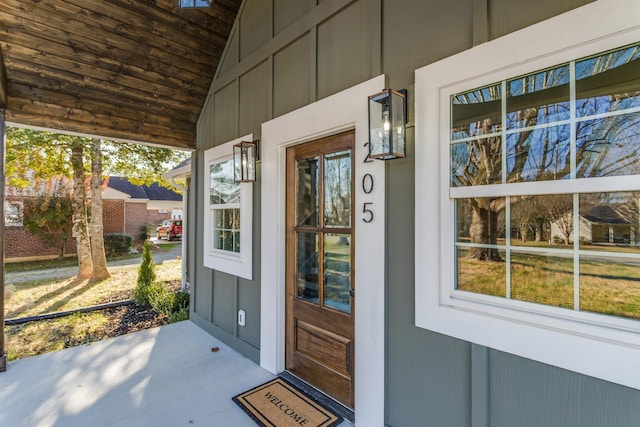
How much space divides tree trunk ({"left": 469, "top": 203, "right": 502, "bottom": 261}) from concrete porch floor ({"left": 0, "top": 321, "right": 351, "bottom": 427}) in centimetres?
158

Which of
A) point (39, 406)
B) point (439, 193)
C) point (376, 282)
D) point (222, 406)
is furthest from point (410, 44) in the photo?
point (39, 406)

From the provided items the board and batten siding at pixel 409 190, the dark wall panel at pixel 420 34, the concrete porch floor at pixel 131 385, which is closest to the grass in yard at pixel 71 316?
the concrete porch floor at pixel 131 385

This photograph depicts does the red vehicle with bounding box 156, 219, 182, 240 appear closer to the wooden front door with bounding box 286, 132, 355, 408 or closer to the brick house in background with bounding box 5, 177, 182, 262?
the brick house in background with bounding box 5, 177, 182, 262

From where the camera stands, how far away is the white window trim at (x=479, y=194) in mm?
1269

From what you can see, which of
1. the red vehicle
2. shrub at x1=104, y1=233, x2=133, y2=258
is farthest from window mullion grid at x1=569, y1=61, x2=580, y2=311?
the red vehicle

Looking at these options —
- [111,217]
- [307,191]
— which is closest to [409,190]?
[307,191]

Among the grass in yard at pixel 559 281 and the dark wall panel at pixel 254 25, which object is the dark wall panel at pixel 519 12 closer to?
the grass in yard at pixel 559 281

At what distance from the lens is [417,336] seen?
6.12 feet

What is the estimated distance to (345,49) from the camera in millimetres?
2373

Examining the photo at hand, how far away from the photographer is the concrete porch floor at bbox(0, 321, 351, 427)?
2332 mm

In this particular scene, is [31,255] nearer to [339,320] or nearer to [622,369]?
[339,320]

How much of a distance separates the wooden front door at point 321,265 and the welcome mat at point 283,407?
0.15 meters

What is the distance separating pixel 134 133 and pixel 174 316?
2736mm

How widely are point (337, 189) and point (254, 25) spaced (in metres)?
2.24
